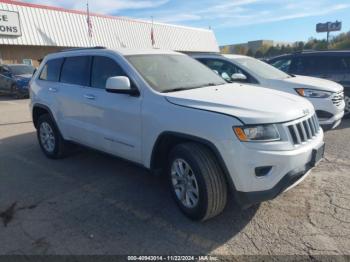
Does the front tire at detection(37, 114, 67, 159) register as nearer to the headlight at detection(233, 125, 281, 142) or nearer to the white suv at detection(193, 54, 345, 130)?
the white suv at detection(193, 54, 345, 130)

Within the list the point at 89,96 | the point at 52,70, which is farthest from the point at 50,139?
the point at 89,96

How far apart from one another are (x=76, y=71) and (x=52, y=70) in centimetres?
87

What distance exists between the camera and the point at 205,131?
3.16 metres

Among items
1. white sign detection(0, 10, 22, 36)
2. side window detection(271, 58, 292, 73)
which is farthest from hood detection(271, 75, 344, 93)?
white sign detection(0, 10, 22, 36)

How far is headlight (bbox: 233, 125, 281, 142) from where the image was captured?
3018 mm

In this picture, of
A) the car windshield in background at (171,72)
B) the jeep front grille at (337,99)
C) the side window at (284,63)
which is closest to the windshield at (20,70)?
the side window at (284,63)

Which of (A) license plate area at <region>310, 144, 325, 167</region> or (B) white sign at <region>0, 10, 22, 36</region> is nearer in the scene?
(A) license plate area at <region>310, 144, 325, 167</region>

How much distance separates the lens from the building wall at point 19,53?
2289 cm

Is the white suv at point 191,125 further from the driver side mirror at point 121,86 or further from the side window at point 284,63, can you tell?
the side window at point 284,63

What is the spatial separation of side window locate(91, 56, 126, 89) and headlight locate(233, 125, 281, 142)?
1876 millimetres

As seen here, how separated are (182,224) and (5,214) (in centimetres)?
205

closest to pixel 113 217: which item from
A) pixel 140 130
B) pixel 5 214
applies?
pixel 140 130

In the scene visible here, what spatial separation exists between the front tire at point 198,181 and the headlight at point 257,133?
15.5 inches

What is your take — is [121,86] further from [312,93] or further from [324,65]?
[324,65]
